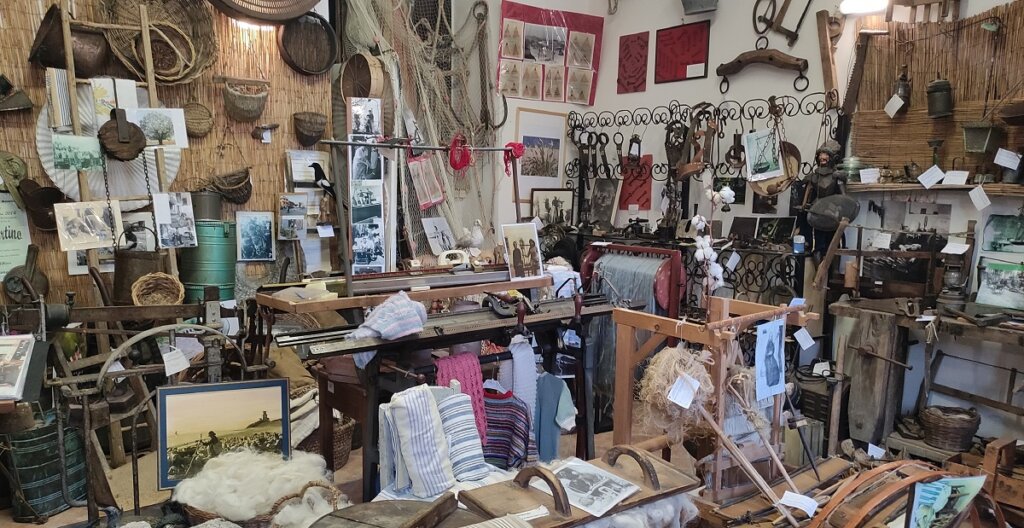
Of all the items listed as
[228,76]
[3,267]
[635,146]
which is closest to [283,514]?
[3,267]

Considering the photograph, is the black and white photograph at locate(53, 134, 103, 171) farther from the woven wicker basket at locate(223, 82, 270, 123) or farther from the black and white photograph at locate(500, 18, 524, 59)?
the black and white photograph at locate(500, 18, 524, 59)

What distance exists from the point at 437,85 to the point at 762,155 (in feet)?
9.34

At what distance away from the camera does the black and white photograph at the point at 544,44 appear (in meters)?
6.59

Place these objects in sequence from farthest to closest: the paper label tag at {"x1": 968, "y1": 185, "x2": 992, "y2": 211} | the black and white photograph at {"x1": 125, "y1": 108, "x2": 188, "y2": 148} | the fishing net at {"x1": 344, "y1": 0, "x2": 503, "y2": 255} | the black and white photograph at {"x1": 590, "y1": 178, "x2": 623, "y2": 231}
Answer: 1. the black and white photograph at {"x1": 590, "y1": 178, "x2": 623, "y2": 231}
2. the fishing net at {"x1": 344, "y1": 0, "x2": 503, "y2": 255}
3. the black and white photograph at {"x1": 125, "y1": 108, "x2": 188, "y2": 148}
4. the paper label tag at {"x1": 968, "y1": 185, "x2": 992, "y2": 211}

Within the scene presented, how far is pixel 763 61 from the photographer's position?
5.52 metres

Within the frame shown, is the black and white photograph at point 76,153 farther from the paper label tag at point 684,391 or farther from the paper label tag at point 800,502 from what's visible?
the paper label tag at point 800,502

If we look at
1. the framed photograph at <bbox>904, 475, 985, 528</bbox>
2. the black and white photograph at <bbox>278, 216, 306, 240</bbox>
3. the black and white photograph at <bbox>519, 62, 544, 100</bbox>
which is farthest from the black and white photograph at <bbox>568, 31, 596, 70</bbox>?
the framed photograph at <bbox>904, 475, 985, 528</bbox>

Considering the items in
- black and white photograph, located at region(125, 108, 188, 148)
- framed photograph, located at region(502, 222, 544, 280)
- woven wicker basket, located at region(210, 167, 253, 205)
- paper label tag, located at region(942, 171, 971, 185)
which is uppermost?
black and white photograph, located at region(125, 108, 188, 148)

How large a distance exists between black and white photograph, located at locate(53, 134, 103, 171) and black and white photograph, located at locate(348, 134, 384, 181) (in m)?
1.75

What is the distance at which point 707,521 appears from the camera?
2.96 meters

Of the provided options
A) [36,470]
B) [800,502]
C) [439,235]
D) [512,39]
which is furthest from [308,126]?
[800,502]

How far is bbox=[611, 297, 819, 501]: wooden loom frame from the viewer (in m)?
2.90

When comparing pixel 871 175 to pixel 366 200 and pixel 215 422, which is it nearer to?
pixel 366 200

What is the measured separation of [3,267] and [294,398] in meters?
2.06
